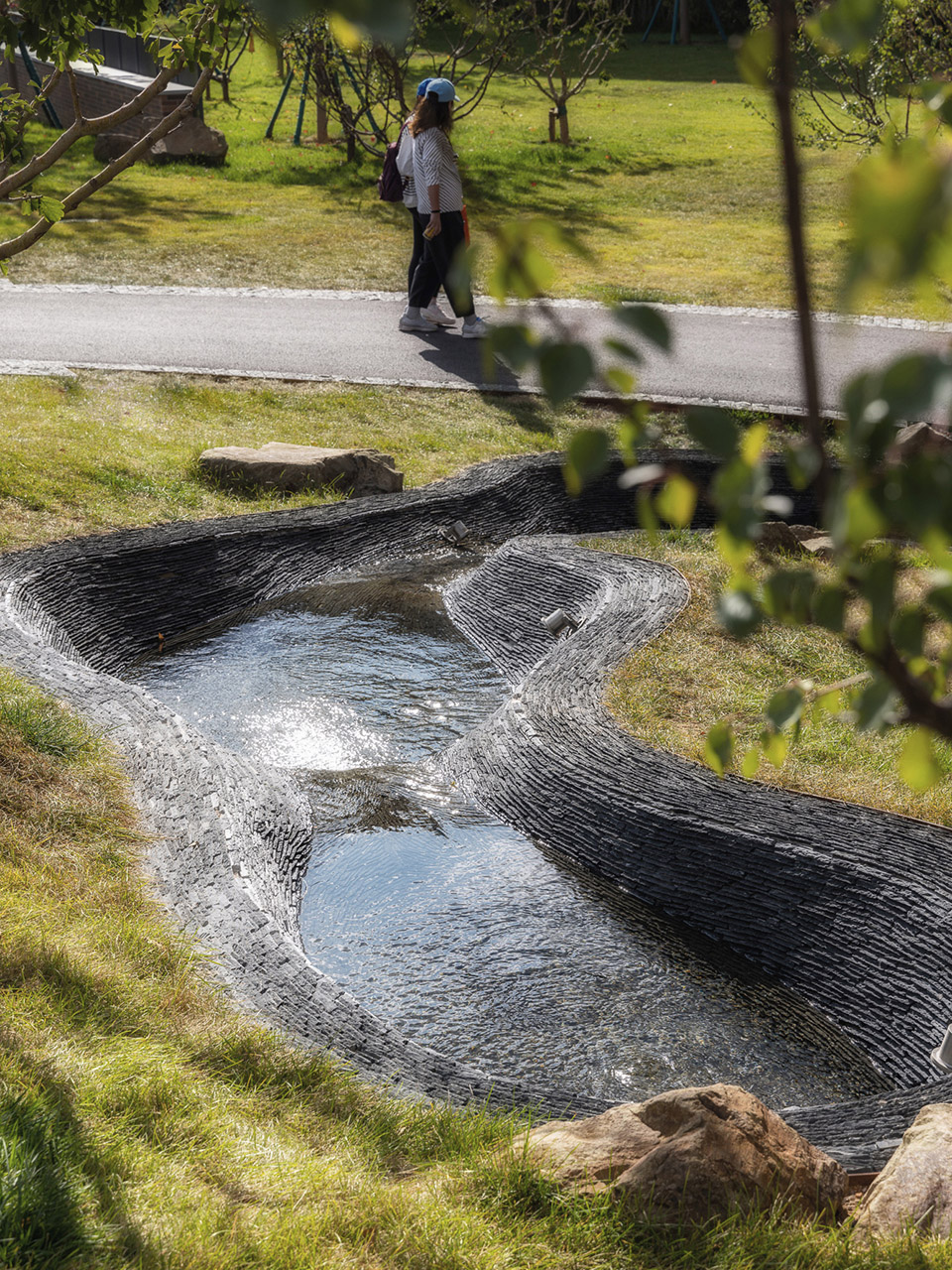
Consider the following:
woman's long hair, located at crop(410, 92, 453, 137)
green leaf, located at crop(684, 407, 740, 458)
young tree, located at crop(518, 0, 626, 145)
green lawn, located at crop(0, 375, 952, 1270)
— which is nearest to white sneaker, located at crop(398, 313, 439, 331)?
woman's long hair, located at crop(410, 92, 453, 137)

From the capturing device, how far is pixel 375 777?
5.91 metres

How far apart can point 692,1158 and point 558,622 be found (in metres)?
4.88

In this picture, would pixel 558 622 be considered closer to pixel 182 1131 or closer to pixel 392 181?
pixel 182 1131

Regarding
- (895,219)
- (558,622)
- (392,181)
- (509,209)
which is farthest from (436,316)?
(895,219)

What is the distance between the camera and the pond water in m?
4.27

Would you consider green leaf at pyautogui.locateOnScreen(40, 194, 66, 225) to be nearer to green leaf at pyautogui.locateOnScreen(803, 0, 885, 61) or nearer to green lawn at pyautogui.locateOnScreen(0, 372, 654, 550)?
green lawn at pyautogui.locateOnScreen(0, 372, 654, 550)

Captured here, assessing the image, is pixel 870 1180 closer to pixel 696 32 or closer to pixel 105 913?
pixel 105 913

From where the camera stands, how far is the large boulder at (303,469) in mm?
8594

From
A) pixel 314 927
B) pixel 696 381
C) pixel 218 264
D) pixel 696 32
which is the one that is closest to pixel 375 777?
pixel 314 927

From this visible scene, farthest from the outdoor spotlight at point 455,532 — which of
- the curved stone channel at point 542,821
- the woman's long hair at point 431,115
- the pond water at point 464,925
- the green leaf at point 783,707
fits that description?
the green leaf at point 783,707

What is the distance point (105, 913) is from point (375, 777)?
2.08 m

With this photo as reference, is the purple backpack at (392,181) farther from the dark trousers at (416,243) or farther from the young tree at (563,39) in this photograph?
the young tree at (563,39)

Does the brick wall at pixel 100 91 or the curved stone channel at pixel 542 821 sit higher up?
the brick wall at pixel 100 91

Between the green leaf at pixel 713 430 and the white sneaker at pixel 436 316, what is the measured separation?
447 inches
